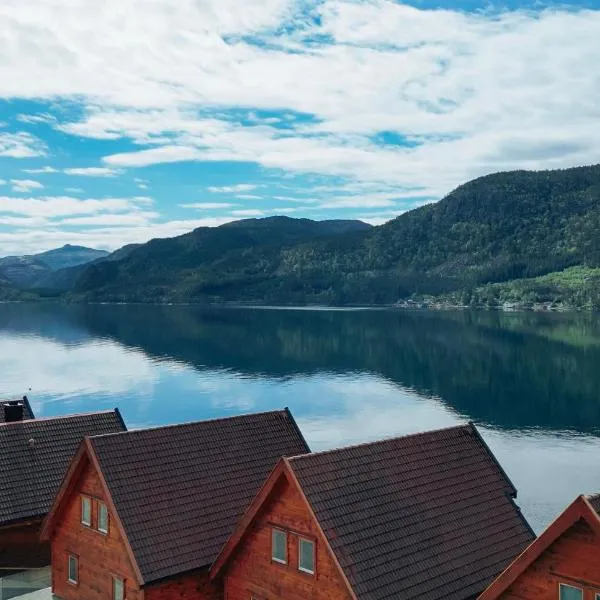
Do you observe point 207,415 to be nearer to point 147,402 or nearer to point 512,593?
point 147,402

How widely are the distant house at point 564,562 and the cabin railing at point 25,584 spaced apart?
69.6 ft

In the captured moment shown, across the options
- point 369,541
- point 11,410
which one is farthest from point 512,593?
point 11,410

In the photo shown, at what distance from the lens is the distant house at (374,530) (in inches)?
862

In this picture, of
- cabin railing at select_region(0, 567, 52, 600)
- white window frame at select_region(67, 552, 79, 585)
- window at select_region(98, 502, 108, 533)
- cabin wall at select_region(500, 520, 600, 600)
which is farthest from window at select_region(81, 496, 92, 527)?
cabin wall at select_region(500, 520, 600, 600)

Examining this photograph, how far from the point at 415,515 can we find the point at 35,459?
1950cm

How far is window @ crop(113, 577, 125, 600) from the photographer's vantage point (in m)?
26.9

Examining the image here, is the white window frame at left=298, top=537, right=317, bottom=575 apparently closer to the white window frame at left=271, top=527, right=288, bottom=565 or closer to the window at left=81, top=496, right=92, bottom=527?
the white window frame at left=271, top=527, right=288, bottom=565

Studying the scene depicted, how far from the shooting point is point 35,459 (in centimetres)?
3475

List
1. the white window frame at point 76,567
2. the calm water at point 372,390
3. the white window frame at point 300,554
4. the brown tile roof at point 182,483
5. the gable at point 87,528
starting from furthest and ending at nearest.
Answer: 1. the calm water at point 372,390
2. the white window frame at point 76,567
3. the gable at point 87,528
4. the brown tile roof at point 182,483
5. the white window frame at point 300,554

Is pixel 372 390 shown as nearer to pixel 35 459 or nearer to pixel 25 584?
pixel 35 459

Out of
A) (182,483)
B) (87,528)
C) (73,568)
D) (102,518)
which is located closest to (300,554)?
(182,483)

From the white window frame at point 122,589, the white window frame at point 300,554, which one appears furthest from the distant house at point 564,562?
Answer: the white window frame at point 122,589

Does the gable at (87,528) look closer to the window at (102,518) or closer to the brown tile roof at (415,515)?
the window at (102,518)

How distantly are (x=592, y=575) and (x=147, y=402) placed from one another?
104m
